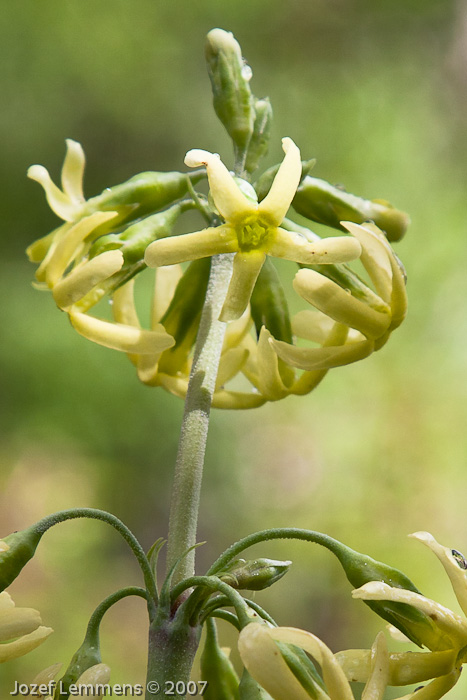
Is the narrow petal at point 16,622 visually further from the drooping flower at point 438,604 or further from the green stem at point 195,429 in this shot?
the drooping flower at point 438,604

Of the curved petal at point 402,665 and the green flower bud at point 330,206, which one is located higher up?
the green flower bud at point 330,206

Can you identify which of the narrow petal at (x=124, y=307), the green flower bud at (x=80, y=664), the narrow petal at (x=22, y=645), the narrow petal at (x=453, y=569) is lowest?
the green flower bud at (x=80, y=664)

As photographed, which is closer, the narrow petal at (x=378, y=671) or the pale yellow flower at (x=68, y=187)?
the narrow petal at (x=378, y=671)

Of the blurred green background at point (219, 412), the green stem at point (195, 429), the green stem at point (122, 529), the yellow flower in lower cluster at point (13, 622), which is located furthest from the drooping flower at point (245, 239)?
the blurred green background at point (219, 412)

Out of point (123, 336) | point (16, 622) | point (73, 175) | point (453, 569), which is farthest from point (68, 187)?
point (453, 569)

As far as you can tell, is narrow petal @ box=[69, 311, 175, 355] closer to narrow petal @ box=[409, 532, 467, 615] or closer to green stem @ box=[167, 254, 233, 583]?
green stem @ box=[167, 254, 233, 583]

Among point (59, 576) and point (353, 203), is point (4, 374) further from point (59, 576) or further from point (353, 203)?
point (353, 203)

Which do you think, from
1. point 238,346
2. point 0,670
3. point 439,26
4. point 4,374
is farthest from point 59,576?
point 439,26
